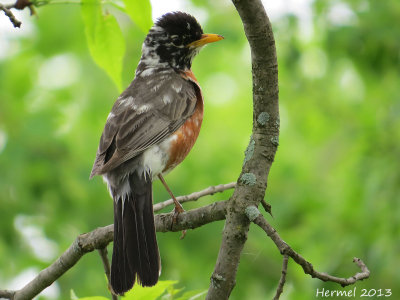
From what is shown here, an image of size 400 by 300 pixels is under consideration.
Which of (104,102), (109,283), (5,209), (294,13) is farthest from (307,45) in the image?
(109,283)

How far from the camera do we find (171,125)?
518 cm

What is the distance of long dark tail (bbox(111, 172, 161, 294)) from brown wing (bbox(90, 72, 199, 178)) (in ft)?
0.88

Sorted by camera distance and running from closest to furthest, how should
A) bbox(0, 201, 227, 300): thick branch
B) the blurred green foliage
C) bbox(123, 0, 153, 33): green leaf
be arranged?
1. bbox(123, 0, 153, 33): green leaf
2. bbox(0, 201, 227, 300): thick branch
3. the blurred green foliage

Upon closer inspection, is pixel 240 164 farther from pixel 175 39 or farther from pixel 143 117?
pixel 143 117

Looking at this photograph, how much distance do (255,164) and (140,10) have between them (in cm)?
112

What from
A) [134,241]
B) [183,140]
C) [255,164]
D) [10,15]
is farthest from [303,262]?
[183,140]

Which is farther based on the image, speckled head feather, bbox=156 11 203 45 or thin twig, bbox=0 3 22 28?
speckled head feather, bbox=156 11 203 45

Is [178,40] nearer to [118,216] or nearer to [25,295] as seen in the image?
[118,216]

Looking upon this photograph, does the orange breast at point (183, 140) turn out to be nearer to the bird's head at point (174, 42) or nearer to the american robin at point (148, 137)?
the american robin at point (148, 137)

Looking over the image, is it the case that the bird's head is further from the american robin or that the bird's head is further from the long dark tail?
the long dark tail

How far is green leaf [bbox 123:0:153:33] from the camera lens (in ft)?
11.7

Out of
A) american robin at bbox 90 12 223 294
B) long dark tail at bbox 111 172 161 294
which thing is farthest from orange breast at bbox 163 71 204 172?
long dark tail at bbox 111 172 161 294

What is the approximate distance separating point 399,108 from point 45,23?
5.86m

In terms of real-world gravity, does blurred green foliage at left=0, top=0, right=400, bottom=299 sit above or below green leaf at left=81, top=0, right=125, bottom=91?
below
